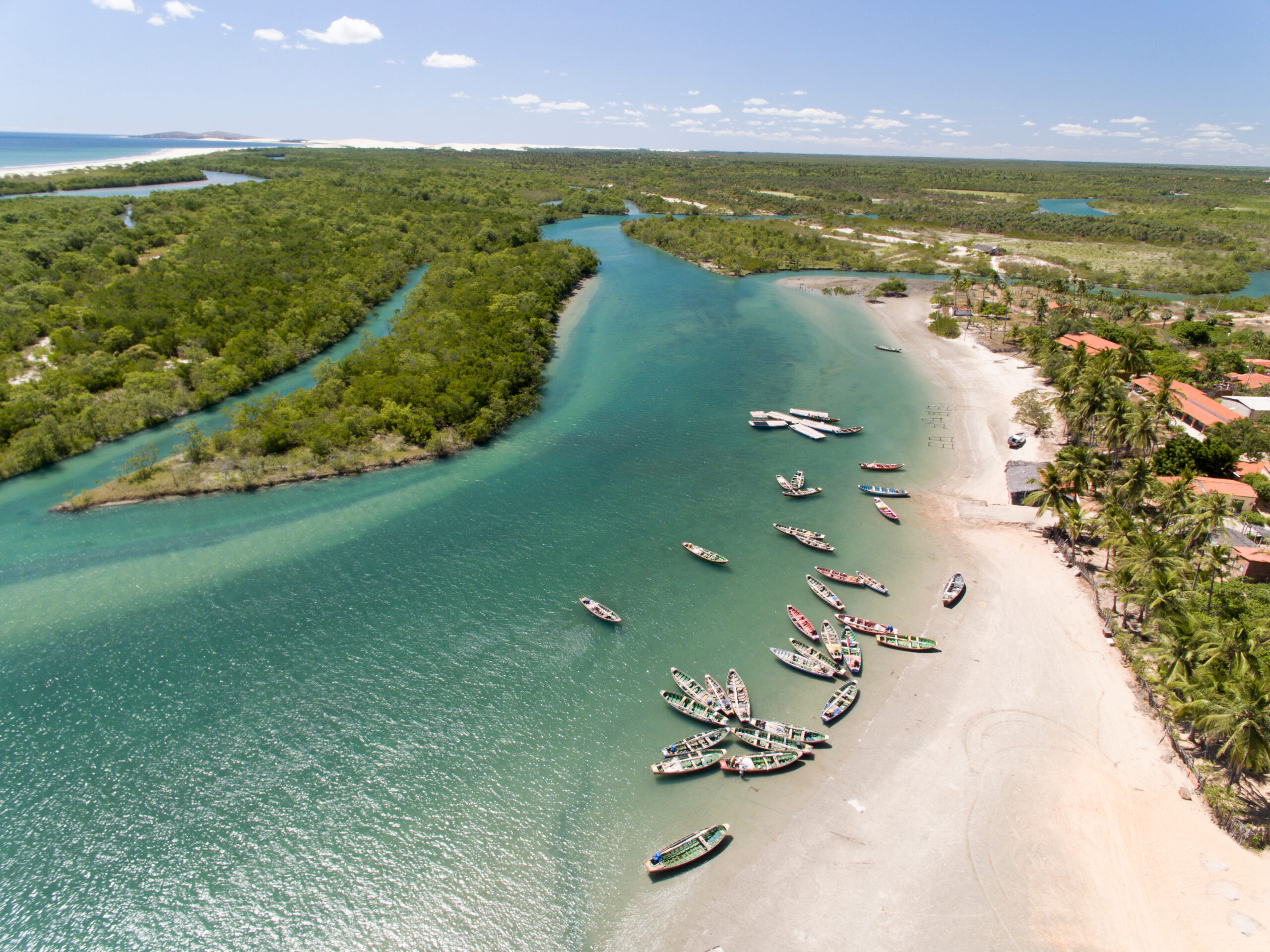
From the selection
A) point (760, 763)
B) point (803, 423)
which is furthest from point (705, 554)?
point (803, 423)

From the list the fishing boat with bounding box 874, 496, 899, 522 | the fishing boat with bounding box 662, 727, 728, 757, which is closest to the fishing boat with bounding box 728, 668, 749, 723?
the fishing boat with bounding box 662, 727, 728, 757

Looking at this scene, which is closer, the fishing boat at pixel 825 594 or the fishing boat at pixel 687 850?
the fishing boat at pixel 687 850

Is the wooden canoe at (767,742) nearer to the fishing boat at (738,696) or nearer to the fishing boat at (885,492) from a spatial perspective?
the fishing boat at (738,696)

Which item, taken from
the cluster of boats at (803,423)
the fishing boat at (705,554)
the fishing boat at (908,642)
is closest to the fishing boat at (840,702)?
the fishing boat at (908,642)

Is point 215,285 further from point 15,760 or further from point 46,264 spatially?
point 15,760

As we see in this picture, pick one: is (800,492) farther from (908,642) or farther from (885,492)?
(908,642)

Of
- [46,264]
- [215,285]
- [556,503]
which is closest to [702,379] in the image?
[556,503]
